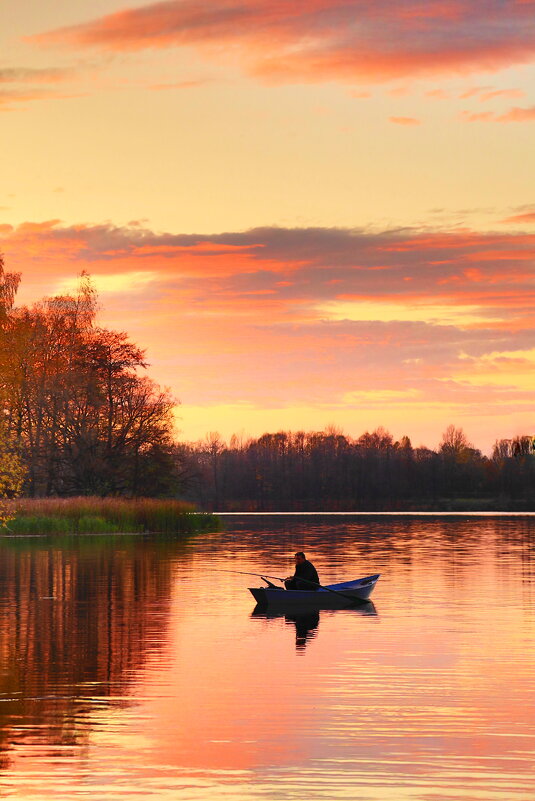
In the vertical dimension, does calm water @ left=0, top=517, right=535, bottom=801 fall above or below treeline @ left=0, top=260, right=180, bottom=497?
below

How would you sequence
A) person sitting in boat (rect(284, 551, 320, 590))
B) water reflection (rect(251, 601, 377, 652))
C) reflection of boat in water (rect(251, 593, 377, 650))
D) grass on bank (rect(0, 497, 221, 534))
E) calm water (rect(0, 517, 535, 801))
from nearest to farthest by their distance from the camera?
calm water (rect(0, 517, 535, 801)) < water reflection (rect(251, 601, 377, 652)) < reflection of boat in water (rect(251, 593, 377, 650)) < person sitting in boat (rect(284, 551, 320, 590)) < grass on bank (rect(0, 497, 221, 534))

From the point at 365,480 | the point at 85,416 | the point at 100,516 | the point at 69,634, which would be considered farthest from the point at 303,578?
the point at 365,480

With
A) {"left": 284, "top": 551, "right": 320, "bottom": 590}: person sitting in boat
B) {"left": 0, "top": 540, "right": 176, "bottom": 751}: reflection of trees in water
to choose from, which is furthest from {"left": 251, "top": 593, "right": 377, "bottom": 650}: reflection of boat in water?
{"left": 0, "top": 540, "right": 176, "bottom": 751}: reflection of trees in water

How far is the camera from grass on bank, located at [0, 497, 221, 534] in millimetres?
75938

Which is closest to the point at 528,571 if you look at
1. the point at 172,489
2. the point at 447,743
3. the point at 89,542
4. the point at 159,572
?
the point at 159,572

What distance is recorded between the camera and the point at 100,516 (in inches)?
3078

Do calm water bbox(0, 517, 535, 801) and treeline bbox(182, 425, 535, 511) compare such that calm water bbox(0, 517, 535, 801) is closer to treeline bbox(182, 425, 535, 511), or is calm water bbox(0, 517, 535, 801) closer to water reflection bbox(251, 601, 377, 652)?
water reflection bbox(251, 601, 377, 652)

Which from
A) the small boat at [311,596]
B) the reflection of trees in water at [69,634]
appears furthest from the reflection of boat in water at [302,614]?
the reflection of trees in water at [69,634]

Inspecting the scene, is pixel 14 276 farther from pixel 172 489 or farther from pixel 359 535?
pixel 359 535

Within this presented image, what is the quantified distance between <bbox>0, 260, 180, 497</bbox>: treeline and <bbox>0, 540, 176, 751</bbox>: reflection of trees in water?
3033 cm

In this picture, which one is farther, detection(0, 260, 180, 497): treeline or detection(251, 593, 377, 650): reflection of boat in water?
detection(0, 260, 180, 497): treeline

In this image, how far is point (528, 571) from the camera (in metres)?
50.5

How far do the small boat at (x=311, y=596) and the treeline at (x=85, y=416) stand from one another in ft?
174

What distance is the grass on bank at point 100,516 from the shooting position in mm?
75938
